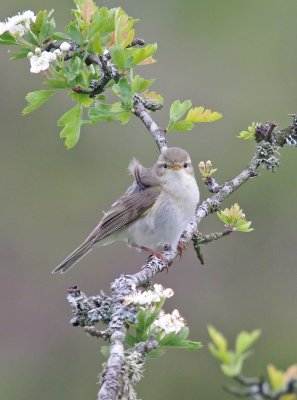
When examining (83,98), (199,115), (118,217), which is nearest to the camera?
(83,98)

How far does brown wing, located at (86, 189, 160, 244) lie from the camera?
196 inches

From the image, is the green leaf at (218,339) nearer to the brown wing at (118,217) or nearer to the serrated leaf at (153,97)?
the serrated leaf at (153,97)

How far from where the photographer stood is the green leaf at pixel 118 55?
12.1 feet

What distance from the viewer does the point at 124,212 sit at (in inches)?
199

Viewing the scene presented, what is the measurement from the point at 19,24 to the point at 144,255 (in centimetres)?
618

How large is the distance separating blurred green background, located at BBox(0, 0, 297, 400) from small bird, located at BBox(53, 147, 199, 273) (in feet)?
14.5

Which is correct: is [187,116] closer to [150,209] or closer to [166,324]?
[150,209]

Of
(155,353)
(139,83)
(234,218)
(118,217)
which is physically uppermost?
(118,217)

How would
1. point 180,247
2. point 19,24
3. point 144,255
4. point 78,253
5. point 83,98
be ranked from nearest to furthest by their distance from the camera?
point 19,24
point 83,98
point 180,247
point 78,253
point 144,255

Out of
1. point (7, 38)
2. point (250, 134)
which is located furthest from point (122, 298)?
point (250, 134)

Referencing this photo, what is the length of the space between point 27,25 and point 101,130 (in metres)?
7.50

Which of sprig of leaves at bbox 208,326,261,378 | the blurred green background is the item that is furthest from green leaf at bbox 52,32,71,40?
the blurred green background

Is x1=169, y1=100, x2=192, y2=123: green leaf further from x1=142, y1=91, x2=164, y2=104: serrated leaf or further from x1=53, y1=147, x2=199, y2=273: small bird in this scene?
x1=53, y1=147, x2=199, y2=273: small bird

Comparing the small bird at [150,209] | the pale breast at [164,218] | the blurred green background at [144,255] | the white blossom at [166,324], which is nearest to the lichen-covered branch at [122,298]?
the white blossom at [166,324]
